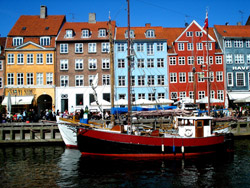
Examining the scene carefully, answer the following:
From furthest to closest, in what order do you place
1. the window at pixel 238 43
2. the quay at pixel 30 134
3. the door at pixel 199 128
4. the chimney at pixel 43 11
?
the chimney at pixel 43 11
the window at pixel 238 43
the quay at pixel 30 134
the door at pixel 199 128

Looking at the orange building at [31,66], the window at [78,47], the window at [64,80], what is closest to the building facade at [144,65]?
the window at [78,47]

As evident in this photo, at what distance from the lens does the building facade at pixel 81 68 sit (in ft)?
138

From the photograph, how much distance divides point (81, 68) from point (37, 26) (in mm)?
10269

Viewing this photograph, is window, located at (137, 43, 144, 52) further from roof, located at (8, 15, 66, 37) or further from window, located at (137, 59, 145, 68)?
roof, located at (8, 15, 66, 37)

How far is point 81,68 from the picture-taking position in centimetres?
4281

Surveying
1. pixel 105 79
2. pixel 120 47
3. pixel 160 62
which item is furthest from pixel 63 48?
pixel 160 62

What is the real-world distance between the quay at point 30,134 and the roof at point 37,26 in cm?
1972

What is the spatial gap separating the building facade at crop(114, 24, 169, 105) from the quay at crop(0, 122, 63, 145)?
16967mm

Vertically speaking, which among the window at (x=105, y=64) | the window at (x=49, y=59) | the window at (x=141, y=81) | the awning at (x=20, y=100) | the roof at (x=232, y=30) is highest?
the roof at (x=232, y=30)

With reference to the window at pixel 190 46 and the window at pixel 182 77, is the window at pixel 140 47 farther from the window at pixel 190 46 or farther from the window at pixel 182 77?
the window at pixel 190 46

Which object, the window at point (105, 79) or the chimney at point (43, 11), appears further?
the chimney at point (43, 11)

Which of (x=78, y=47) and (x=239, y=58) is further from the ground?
(x=78, y=47)

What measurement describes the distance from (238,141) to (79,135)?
659 inches

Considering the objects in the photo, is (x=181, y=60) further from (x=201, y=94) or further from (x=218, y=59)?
(x=201, y=94)
